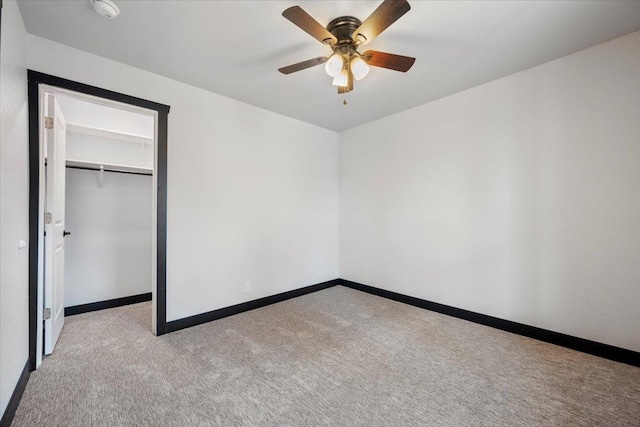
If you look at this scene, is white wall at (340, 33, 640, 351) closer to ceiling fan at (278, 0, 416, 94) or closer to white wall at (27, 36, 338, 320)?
white wall at (27, 36, 338, 320)

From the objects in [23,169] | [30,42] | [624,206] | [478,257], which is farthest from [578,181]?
[30,42]

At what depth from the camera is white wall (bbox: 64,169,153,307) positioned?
3146 millimetres

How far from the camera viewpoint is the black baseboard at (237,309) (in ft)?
9.07

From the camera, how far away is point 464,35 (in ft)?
6.84

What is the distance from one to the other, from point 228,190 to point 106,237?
166 cm

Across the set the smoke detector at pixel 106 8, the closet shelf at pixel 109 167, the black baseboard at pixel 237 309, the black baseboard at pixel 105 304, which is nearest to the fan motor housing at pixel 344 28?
the smoke detector at pixel 106 8

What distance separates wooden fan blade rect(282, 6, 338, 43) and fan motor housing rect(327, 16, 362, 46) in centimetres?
8

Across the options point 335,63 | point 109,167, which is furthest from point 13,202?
point 335,63

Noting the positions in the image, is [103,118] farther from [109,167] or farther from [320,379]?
[320,379]

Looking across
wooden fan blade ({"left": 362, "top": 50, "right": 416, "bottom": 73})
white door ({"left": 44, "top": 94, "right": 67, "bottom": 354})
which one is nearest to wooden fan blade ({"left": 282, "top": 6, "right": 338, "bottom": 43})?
wooden fan blade ({"left": 362, "top": 50, "right": 416, "bottom": 73})

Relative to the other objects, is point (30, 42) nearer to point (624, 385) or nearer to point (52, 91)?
point (52, 91)

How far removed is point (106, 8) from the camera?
176cm

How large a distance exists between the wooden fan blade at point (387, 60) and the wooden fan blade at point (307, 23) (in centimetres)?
27

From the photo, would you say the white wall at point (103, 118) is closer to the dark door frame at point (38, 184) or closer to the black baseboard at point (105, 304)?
the dark door frame at point (38, 184)
